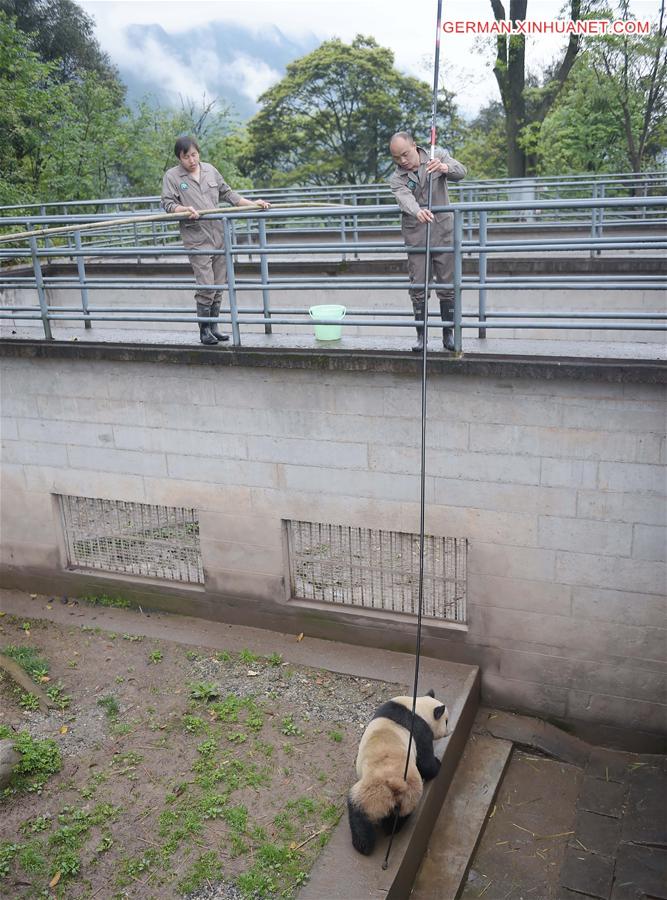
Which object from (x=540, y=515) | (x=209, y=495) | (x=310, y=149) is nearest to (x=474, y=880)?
(x=540, y=515)

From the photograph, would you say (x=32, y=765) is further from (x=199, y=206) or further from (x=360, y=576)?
(x=199, y=206)

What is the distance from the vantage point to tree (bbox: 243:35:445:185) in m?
30.5

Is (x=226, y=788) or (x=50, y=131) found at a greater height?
(x=50, y=131)

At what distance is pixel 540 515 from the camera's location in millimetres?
6172

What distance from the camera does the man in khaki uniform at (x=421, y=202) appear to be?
608cm

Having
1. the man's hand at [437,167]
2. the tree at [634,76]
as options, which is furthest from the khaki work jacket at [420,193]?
the tree at [634,76]

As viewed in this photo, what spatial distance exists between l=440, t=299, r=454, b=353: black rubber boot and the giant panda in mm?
2764

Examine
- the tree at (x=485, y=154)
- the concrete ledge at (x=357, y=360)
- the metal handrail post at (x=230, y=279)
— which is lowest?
the concrete ledge at (x=357, y=360)

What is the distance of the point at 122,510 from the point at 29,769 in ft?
10.3

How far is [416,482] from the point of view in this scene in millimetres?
6531

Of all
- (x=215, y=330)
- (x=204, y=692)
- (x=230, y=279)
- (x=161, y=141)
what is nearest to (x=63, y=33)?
(x=161, y=141)

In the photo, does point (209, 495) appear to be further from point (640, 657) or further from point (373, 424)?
point (640, 657)

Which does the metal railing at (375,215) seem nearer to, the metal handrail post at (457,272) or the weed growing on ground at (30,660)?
the metal handrail post at (457,272)

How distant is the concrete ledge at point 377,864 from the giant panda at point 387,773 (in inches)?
3.1
